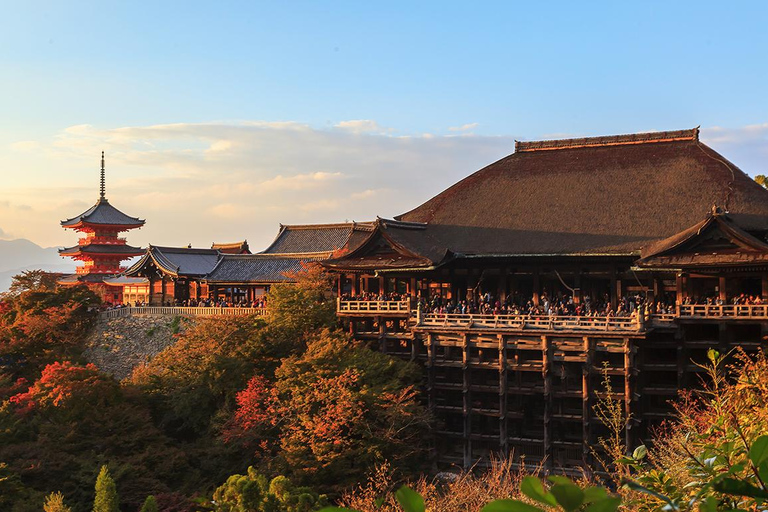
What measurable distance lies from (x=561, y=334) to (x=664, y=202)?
28.3 ft

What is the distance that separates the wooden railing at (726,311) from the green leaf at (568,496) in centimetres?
2795

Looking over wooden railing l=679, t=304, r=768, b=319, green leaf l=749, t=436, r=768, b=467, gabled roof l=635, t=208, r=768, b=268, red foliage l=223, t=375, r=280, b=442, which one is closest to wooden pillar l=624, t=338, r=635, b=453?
wooden railing l=679, t=304, r=768, b=319

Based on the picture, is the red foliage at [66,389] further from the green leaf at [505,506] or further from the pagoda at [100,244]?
the pagoda at [100,244]

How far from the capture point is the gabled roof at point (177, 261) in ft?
166

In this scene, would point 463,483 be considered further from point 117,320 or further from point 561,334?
point 117,320

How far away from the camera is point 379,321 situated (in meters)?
36.2

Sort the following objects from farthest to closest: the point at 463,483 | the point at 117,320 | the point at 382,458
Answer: the point at 117,320, the point at 382,458, the point at 463,483

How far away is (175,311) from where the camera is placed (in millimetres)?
46781

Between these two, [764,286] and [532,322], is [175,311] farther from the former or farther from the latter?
[764,286]

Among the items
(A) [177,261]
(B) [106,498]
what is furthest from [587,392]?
(A) [177,261]

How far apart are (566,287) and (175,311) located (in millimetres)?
24659

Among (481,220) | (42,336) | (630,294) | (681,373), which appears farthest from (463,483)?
(42,336)

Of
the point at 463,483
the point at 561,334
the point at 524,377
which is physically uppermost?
the point at 561,334

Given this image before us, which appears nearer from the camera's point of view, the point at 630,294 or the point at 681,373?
the point at 681,373
